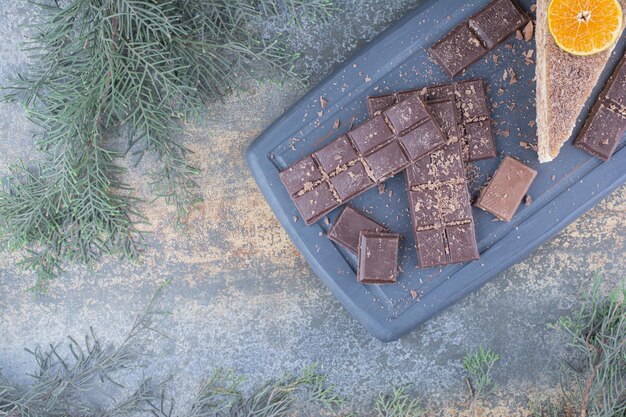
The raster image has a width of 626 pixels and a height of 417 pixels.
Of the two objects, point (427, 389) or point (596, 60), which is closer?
point (596, 60)

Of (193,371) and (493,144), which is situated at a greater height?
(493,144)

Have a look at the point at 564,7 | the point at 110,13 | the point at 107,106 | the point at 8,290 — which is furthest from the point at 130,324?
the point at 564,7

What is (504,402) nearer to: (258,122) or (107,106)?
(258,122)

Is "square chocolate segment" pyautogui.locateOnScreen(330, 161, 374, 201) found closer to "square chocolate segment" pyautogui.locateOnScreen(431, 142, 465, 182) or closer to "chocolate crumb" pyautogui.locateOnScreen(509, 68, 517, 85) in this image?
"square chocolate segment" pyautogui.locateOnScreen(431, 142, 465, 182)

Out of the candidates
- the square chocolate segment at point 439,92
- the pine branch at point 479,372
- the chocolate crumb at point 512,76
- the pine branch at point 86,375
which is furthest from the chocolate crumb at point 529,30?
the pine branch at point 86,375

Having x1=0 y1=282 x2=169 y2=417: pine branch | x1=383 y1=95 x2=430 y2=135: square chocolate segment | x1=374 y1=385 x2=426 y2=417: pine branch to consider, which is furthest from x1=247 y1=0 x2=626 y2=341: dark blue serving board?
x1=0 y1=282 x2=169 y2=417: pine branch
